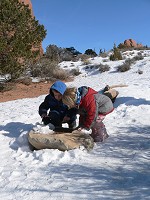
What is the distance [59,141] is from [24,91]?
28.5 ft

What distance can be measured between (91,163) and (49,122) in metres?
1.41

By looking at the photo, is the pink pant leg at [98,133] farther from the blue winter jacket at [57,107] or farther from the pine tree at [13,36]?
the pine tree at [13,36]

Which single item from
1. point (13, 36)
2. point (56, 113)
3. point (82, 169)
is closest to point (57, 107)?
point (56, 113)

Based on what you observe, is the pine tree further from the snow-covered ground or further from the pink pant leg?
the pink pant leg

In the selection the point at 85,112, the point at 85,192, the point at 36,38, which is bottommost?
the point at 85,192

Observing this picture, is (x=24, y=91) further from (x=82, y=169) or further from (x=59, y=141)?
(x=82, y=169)

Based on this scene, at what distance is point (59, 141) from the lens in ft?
13.6

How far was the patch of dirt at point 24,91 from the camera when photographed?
11602mm

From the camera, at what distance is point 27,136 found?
4.53 metres

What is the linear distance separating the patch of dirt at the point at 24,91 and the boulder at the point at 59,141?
23.5ft

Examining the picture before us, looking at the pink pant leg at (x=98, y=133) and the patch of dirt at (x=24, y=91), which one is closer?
the pink pant leg at (x=98, y=133)

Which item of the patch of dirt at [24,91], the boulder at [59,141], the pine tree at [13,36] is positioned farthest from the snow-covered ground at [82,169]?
the pine tree at [13,36]

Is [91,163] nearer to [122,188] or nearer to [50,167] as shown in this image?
[50,167]

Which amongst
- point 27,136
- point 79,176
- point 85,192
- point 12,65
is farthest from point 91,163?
→ point 12,65
